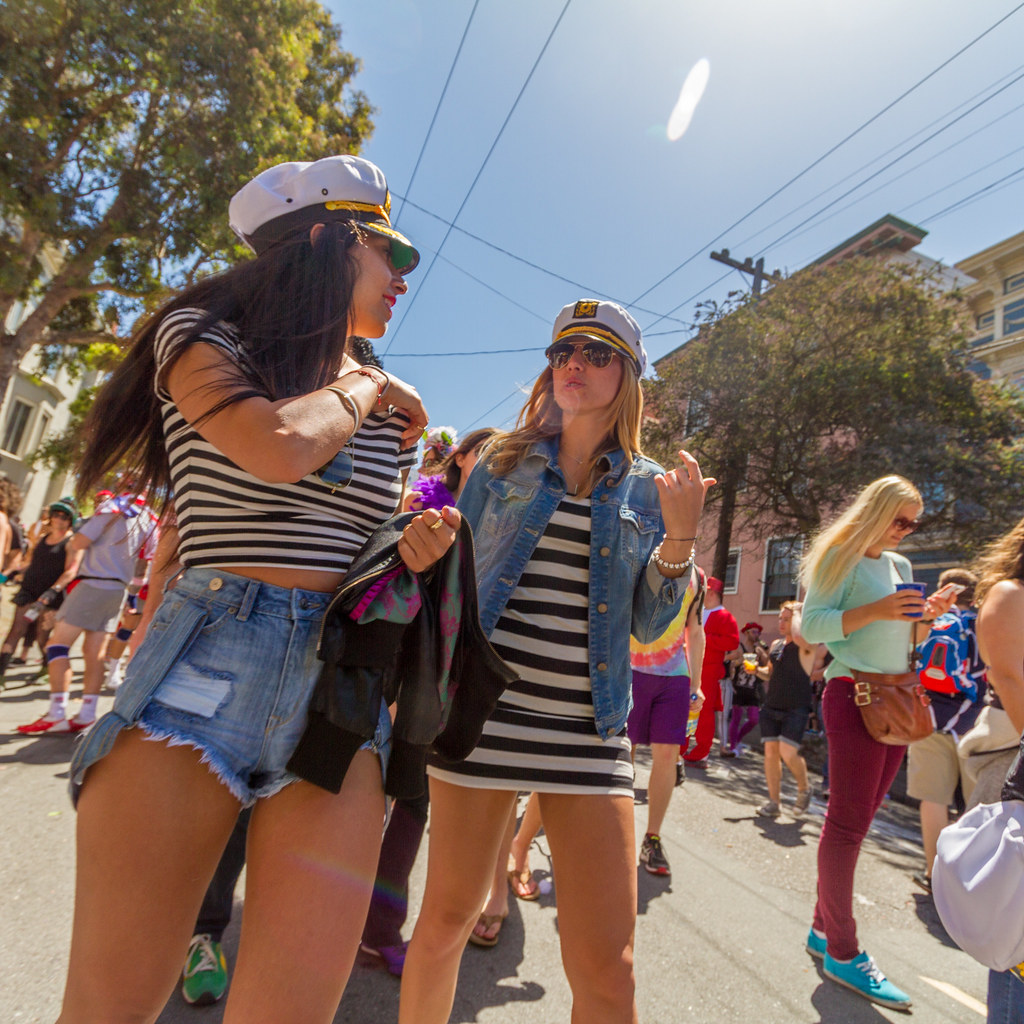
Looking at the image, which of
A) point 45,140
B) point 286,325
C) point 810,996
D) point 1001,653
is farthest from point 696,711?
point 45,140

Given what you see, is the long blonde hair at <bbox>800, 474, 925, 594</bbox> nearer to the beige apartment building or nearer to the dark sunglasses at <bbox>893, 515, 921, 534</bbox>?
the dark sunglasses at <bbox>893, 515, 921, 534</bbox>

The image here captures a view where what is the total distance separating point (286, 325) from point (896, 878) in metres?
5.60

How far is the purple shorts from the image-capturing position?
432 centimetres

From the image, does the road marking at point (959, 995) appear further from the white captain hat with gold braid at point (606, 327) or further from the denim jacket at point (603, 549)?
the white captain hat with gold braid at point (606, 327)

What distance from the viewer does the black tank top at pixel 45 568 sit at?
285 inches

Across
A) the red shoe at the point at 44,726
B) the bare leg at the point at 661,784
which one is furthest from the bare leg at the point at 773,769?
the red shoe at the point at 44,726

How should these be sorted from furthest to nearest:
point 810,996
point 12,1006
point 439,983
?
point 810,996 → point 12,1006 → point 439,983

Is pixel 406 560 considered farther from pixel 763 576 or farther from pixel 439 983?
pixel 763 576

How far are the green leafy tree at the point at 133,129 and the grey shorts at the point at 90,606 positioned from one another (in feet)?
21.3

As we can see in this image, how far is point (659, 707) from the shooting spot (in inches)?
173

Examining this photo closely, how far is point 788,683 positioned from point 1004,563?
175 inches

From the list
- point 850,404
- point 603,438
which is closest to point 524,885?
point 603,438

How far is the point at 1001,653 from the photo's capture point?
99.0 inches

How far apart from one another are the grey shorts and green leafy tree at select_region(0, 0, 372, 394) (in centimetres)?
649
